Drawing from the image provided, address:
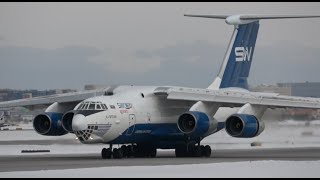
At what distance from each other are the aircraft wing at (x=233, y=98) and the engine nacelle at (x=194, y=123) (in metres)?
0.85

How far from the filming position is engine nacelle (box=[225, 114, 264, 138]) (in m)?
32.2

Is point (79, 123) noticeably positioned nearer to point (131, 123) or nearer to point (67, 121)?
point (67, 121)

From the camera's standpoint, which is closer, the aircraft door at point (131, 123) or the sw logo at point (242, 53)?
the aircraft door at point (131, 123)

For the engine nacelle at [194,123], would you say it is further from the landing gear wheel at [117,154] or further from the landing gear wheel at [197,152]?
the landing gear wheel at [117,154]

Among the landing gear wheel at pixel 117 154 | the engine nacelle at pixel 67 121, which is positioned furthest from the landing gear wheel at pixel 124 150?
the engine nacelle at pixel 67 121

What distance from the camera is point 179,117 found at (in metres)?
33.3

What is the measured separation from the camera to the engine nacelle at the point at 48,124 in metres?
35.0

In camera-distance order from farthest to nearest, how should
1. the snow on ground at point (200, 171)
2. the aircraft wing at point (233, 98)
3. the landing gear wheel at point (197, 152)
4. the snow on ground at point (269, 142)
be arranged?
1. the snow on ground at point (269, 142)
2. the landing gear wheel at point (197, 152)
3. the aircraft wing at point (233, 98)
4. the snow on ground at point (200, 171)

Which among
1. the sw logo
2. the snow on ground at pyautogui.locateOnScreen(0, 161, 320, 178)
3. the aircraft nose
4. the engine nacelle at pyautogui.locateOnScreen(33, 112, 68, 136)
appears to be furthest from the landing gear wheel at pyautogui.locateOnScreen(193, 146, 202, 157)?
the snow on ground at pyautogui.locateOnScreen(0, 161, 320, 178)

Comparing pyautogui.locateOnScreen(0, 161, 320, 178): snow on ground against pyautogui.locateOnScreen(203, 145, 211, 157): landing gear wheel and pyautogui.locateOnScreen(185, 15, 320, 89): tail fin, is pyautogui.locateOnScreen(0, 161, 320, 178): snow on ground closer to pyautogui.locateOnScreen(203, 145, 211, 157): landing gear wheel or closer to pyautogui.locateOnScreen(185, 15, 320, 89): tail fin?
pyautogui.locateOnScreen(203, 145, 211, 157): landing gear wheel

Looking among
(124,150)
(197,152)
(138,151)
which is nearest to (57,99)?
(124,150)

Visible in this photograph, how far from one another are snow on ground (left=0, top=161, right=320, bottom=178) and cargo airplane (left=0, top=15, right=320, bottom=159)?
22.0 ft

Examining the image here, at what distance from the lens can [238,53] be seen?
38.9 meters

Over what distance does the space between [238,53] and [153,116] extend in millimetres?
6521
